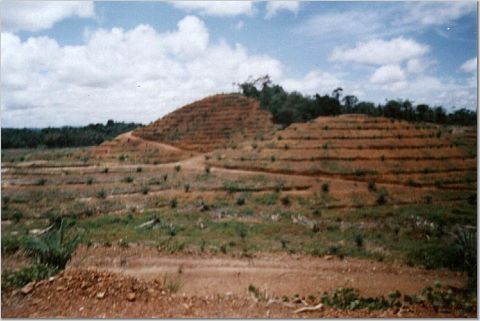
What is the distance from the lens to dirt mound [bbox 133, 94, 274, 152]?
10.9m

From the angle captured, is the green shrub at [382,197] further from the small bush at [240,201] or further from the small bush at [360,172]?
the small bush at [240,201]

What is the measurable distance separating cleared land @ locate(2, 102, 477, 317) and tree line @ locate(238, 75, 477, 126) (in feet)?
0.80

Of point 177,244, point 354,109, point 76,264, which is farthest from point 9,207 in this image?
point 354,109

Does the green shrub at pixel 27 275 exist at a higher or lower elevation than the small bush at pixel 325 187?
lower

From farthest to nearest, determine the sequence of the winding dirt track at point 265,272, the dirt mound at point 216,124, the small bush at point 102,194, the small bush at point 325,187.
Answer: the dirt mound at point 216,124
the small bush at point 325,187
the small bush at point 102,194
the winding dirt track at point 265,272

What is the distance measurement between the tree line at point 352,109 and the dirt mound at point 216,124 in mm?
860

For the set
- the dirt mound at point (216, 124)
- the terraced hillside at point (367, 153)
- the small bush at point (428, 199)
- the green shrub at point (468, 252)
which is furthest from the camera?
the dirt mound at point (216, 124)

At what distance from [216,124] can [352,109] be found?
5934 mm

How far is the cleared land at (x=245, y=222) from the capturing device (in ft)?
16.4

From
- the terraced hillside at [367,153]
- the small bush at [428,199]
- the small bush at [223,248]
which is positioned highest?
the terraced hillside at [367,153]

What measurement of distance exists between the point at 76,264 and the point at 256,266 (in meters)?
2.36

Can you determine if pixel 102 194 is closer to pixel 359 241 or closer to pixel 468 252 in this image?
pixel 359 241

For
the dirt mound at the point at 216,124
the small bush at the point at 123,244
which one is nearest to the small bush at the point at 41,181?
the small bush at the point at 123,244

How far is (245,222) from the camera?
6.16 meters
